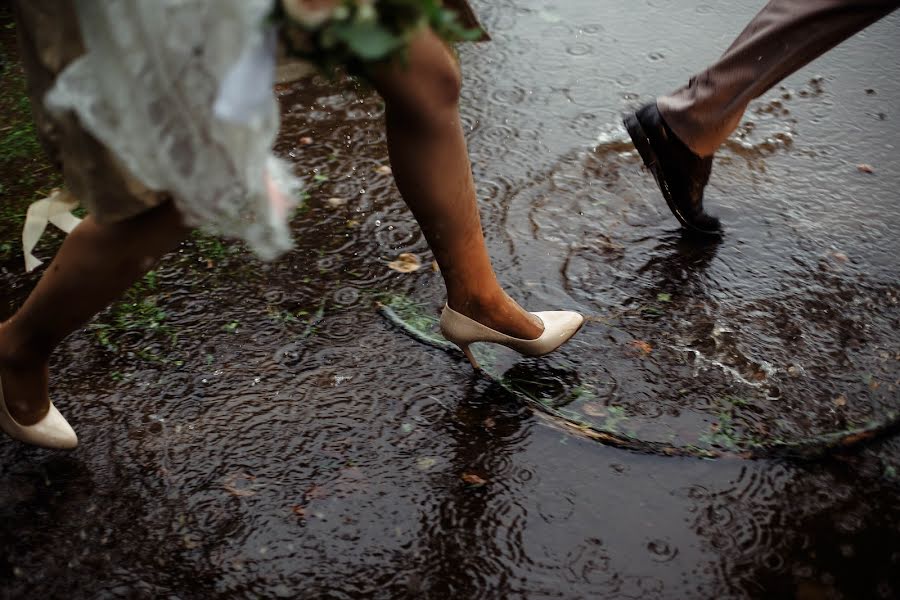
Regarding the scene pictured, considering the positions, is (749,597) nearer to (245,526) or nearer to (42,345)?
(245,526)

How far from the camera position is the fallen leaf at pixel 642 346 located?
228 centimetres

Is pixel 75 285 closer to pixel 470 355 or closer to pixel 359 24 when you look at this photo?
pixel 359 24

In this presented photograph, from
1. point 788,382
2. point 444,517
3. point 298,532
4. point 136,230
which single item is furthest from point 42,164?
point 788,382

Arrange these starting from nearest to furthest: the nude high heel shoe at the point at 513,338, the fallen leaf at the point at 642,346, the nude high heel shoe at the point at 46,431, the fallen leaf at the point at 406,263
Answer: the nude high heel shoe at the point at 46,431, the nude high heel shoe at the point at 513,338, the fallen leaf at the point at 642,346, the fallen leaf at the point at 406,263

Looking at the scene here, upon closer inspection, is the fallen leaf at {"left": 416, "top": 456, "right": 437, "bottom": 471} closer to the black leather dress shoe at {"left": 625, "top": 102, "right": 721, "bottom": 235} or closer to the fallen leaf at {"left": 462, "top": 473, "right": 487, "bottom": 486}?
the fallen leaf at {"left": 462, "top": 473, "right": 487, "bottom": 486}

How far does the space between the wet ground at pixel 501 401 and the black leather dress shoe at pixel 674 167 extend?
99 millimetres

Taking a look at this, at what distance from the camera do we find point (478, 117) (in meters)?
3.24

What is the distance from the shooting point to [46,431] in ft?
6.18

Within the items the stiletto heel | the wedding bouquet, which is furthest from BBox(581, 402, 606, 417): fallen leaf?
the wedding bouquet

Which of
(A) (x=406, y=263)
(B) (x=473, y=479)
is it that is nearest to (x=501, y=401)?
(B) (x=473, y=479)

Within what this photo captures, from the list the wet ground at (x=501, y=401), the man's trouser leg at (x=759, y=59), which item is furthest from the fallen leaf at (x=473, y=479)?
the man's trouser leg at (x=759, y=59)

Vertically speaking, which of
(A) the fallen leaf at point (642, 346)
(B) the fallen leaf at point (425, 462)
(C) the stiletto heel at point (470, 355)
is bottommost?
(B) the fallen leaf at point (425, 462)

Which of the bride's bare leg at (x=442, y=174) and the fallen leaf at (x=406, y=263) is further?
the fallen leaf at (x=406, y=263)

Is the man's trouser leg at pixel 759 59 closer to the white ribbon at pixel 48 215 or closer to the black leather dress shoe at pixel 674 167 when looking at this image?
the black leather dress shoe at pixel 674 167
